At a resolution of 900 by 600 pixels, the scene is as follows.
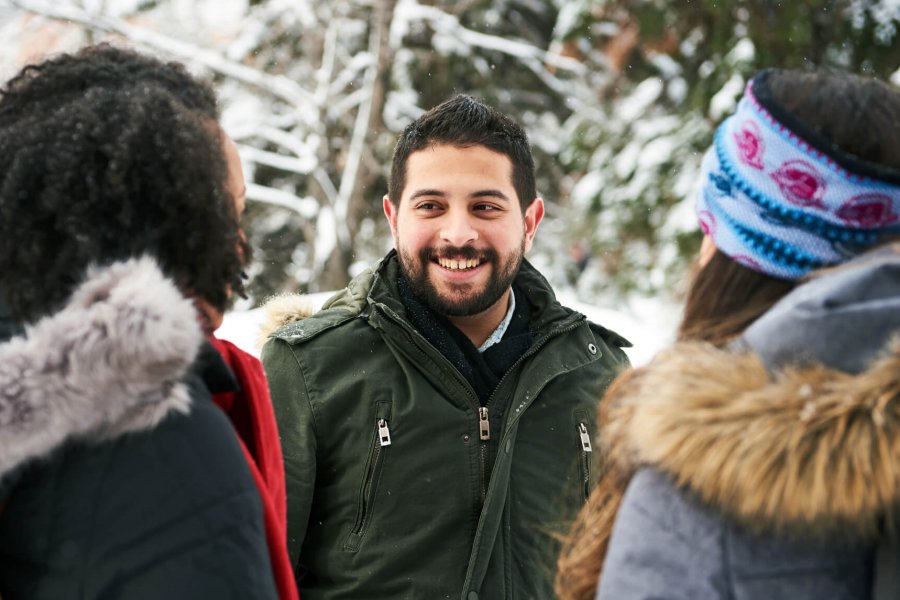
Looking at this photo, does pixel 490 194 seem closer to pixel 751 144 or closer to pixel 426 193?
pixel 426 193

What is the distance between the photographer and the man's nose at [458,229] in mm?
2600

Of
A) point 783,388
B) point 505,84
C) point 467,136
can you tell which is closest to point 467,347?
point 467,136

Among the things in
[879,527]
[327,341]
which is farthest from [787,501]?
[327,341]

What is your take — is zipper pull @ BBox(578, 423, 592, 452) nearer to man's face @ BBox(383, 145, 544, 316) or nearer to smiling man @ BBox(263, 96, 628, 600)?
smiling man @ BBox(263, 96, 628, 600)

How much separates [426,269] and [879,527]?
162 cm

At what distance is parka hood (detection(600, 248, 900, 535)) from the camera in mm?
1167

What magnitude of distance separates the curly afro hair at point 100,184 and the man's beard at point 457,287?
1235mm

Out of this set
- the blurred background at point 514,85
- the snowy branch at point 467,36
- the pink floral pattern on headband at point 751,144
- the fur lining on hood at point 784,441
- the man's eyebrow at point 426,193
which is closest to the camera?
the fur lining on hood at point 784,441

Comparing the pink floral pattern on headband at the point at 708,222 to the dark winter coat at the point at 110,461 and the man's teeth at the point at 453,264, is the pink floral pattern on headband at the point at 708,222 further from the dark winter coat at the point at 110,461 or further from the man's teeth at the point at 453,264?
the man's teeth at the point at 453,264

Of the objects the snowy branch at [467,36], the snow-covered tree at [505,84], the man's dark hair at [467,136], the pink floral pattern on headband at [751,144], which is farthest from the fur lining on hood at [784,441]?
the snowy branch at [467,36]

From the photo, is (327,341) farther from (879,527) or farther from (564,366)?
(879,527)

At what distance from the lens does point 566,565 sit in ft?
5.14

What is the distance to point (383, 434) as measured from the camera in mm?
2410

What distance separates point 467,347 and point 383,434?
39 centimetres
